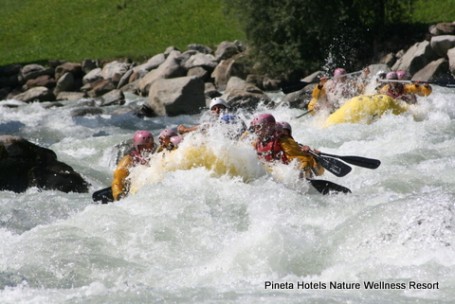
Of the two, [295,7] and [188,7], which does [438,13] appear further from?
[188,7]

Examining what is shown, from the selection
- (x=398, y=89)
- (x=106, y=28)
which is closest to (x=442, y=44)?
(x=398, y=89)

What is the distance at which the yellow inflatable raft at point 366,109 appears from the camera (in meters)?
15.8

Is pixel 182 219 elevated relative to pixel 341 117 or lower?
elevated

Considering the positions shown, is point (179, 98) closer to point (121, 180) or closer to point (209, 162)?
point (121, 180)

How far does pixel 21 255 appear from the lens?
28.7ft

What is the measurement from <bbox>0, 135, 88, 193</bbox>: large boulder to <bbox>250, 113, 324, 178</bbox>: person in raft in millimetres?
2923

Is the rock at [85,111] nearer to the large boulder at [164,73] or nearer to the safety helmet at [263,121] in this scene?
the large boulder at [164,73]

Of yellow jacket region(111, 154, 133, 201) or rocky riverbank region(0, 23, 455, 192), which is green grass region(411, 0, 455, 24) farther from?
yellow jacket region(111, 154, 133, 201)

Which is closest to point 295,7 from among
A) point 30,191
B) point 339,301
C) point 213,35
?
point 213,35

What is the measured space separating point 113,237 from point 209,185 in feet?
6.17

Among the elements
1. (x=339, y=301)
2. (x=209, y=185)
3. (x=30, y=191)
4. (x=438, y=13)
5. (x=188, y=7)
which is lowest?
(x=188, y=7)

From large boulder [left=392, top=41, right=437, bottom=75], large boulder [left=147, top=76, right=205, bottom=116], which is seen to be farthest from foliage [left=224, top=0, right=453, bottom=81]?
large boulder [left=147, top=76, right=205, bottom=116]

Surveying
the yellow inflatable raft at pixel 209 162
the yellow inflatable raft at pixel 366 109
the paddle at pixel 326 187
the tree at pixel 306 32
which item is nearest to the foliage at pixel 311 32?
the tree at pixel 306 32

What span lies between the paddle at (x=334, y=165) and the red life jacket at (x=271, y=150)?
16.6 inches
